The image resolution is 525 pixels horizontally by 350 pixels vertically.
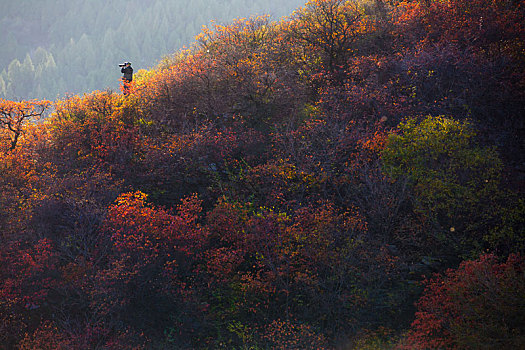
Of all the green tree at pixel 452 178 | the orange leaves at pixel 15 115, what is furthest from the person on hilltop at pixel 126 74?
the green tree at pixel 452 178

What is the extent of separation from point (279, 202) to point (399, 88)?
9757 mm

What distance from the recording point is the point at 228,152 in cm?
1989

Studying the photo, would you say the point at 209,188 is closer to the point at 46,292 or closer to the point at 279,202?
the point at 279,202

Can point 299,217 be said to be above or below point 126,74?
below

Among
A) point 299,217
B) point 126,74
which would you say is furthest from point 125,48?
point 299,217

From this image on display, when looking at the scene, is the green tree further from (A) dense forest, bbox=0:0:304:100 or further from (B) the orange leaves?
(A) dense forest, bbox=0:0:304:100

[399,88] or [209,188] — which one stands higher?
[399,88]

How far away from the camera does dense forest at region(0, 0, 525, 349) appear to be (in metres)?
12.9

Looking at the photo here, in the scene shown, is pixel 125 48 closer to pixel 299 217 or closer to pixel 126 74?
pixel 126 74

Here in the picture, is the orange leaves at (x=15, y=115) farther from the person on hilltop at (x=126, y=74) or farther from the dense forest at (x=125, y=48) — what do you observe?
the dense forest at (x=125, y=48)

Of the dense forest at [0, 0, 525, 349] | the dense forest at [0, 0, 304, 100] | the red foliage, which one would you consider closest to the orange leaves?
the dense forest at [0, 0, 525, 349]

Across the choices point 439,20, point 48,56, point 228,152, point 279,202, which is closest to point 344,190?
point 279,202

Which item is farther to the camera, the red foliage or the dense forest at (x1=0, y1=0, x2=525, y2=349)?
the dense forest at (x1=0, y1=0, x2=525, y2=349)

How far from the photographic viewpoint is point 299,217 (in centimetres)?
1495
